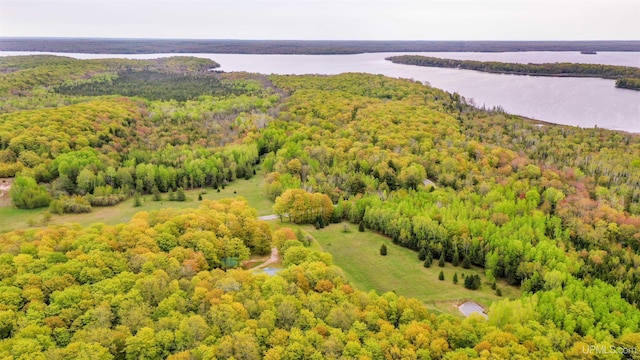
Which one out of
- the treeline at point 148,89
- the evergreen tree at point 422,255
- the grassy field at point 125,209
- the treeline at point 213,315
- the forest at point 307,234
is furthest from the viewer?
the treeline at point 148,89

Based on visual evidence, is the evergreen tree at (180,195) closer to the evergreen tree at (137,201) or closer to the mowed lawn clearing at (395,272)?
the evergreen tree at (137,201)

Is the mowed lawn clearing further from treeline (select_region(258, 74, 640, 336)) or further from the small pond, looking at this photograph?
treeline (select_region(258, 74, 640, 336))

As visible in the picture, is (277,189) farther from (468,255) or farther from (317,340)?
(317,340)

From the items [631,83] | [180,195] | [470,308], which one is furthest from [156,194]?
→ [631,83]

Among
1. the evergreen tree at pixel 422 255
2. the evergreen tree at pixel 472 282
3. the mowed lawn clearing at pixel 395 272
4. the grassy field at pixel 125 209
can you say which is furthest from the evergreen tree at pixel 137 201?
the evergreen tree at pixel 472 282

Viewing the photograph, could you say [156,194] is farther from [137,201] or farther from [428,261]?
[428,261]

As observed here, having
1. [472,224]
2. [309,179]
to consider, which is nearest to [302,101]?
[309,179]

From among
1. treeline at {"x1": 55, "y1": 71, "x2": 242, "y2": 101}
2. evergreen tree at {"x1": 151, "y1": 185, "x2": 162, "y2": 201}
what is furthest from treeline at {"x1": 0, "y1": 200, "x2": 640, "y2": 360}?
treeline at {"x1": 55, "y1": 71, "x2": 242, "y2": 101}
